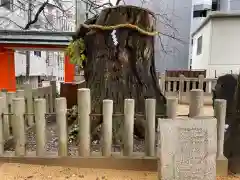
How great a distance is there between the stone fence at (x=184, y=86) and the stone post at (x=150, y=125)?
24.0 ft

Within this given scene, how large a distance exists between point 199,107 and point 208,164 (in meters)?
0.78

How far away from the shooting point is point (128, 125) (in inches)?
132

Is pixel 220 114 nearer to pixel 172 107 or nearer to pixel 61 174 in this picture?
pixel 172 107

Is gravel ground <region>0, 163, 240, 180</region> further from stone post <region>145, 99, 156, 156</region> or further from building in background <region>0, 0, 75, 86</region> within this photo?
building in background <region>0, 0, 75, 86</region>

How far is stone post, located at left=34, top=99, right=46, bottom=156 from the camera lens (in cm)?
340

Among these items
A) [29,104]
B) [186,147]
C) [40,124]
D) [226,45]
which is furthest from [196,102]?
[226,45]

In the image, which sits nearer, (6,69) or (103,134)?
(103,134)

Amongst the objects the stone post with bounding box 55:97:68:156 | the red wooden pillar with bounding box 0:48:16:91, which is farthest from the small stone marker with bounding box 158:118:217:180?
the red wooden pillar with bounding box 0:48:16:91

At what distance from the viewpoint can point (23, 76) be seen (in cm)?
1786

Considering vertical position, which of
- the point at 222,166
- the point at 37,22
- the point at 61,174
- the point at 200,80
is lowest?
the point at 61,174

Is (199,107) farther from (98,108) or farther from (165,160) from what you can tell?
(98,108)

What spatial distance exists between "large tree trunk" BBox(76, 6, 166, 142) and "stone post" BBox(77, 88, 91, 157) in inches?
36.6

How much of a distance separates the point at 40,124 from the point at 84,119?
60 centimetres

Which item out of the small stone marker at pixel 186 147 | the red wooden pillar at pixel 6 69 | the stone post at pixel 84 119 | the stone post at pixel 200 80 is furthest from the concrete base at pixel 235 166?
the red wooden pillar at pixel 6 69
